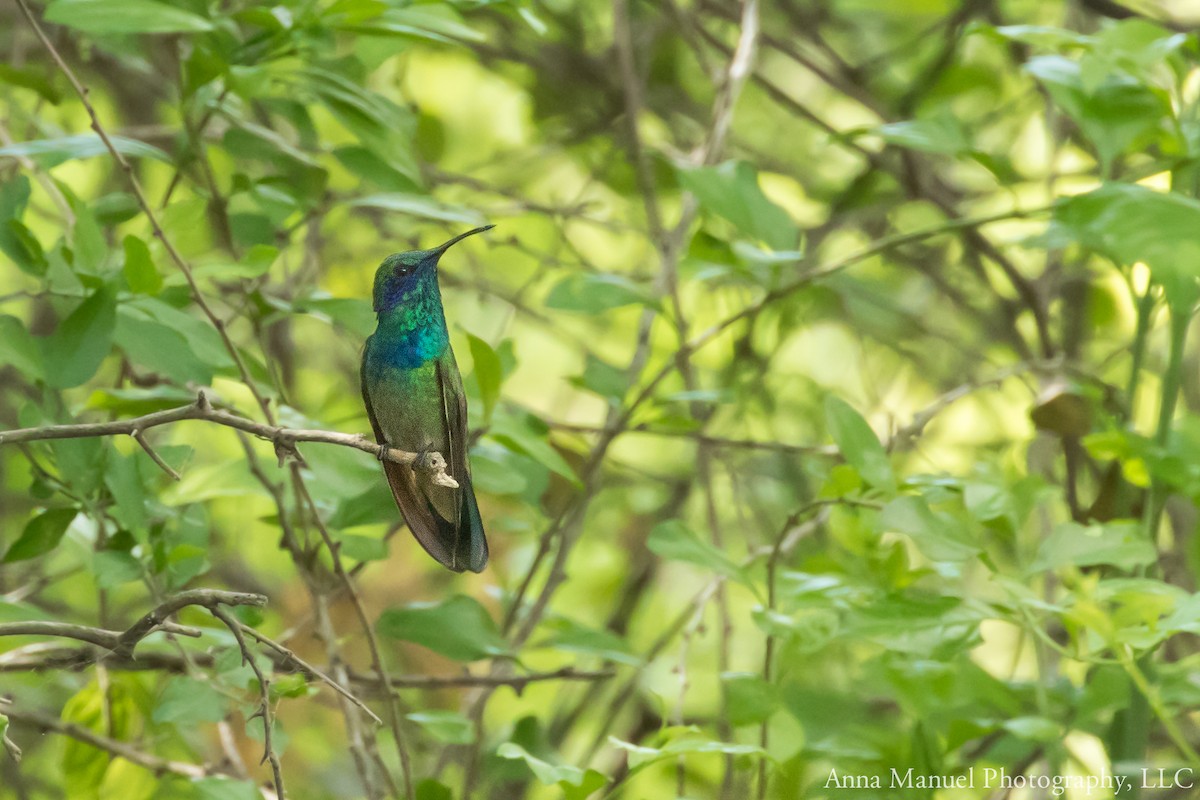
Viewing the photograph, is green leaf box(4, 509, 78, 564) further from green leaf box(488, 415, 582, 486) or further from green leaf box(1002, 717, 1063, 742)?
green leaf box(1002, 717, 1063, 742)

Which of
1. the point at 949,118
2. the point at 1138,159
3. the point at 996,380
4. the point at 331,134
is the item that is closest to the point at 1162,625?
the point at 996,380

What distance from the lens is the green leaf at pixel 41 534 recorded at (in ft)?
4.12

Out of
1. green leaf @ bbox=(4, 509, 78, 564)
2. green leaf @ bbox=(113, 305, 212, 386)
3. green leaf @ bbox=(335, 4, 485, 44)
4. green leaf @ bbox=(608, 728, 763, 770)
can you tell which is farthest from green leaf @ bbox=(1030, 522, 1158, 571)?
green leaf @ bbox=(4, 509, 78, 564)

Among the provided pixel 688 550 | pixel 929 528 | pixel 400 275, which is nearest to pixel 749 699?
pixel 688 550

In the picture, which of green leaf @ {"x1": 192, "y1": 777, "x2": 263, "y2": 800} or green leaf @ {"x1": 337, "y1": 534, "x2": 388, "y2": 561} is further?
green leaf @ {"x1": 337, "y1": 534, "x2": 388, "y2": 561}

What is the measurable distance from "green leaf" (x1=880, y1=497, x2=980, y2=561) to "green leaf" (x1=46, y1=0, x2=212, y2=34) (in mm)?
909

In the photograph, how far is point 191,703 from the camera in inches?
49.8

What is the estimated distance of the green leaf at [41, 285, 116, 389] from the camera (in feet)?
4.00

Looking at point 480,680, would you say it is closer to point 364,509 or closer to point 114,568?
point 364,509

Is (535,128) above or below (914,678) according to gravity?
above

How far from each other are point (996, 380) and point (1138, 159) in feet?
4.84

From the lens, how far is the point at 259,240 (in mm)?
1521

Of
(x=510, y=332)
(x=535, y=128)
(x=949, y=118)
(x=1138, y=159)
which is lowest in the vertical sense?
(x=510, y=332)

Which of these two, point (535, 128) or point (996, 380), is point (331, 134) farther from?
point (996, 380)
